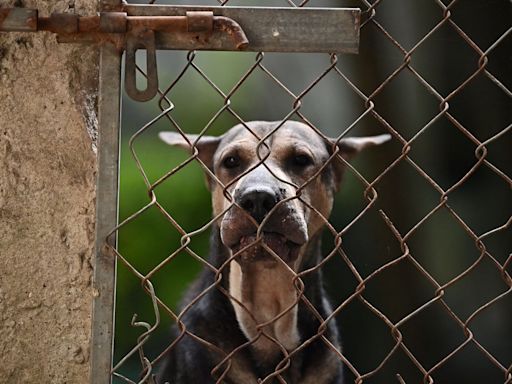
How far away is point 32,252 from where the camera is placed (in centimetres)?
239

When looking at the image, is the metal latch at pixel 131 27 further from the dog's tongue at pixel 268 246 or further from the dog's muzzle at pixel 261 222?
the dog's tongue at pixel 268 246

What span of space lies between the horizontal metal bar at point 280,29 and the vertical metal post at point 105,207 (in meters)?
0.16

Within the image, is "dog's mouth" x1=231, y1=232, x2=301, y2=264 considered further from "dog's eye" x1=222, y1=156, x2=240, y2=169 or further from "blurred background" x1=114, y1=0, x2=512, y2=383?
"blurred background" x1=114, y1=0, x2=512, y2=383

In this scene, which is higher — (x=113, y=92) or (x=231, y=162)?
(x=113, y=92)

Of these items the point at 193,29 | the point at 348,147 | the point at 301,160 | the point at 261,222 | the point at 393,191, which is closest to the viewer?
the point at 193,29

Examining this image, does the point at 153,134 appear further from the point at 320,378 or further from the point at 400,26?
the point at 320,378

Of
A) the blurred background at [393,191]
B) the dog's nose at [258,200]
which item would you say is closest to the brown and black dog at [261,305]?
the dog's nose at [258,200]

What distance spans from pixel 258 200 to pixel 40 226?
3.67 feet

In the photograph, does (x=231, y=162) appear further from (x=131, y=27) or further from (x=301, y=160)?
(x=131, y=27)

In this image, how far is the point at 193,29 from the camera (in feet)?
7.32

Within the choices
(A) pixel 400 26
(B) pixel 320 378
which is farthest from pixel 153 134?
(B) pixel 320 378

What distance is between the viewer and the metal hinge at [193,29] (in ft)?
7.33

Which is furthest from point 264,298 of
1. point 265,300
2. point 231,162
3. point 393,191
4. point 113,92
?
point 393,191

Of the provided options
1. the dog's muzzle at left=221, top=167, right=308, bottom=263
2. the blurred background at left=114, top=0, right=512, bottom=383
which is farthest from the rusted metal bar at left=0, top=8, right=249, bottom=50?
the blurred background at left=114, top=0, right=512, bottom=383
